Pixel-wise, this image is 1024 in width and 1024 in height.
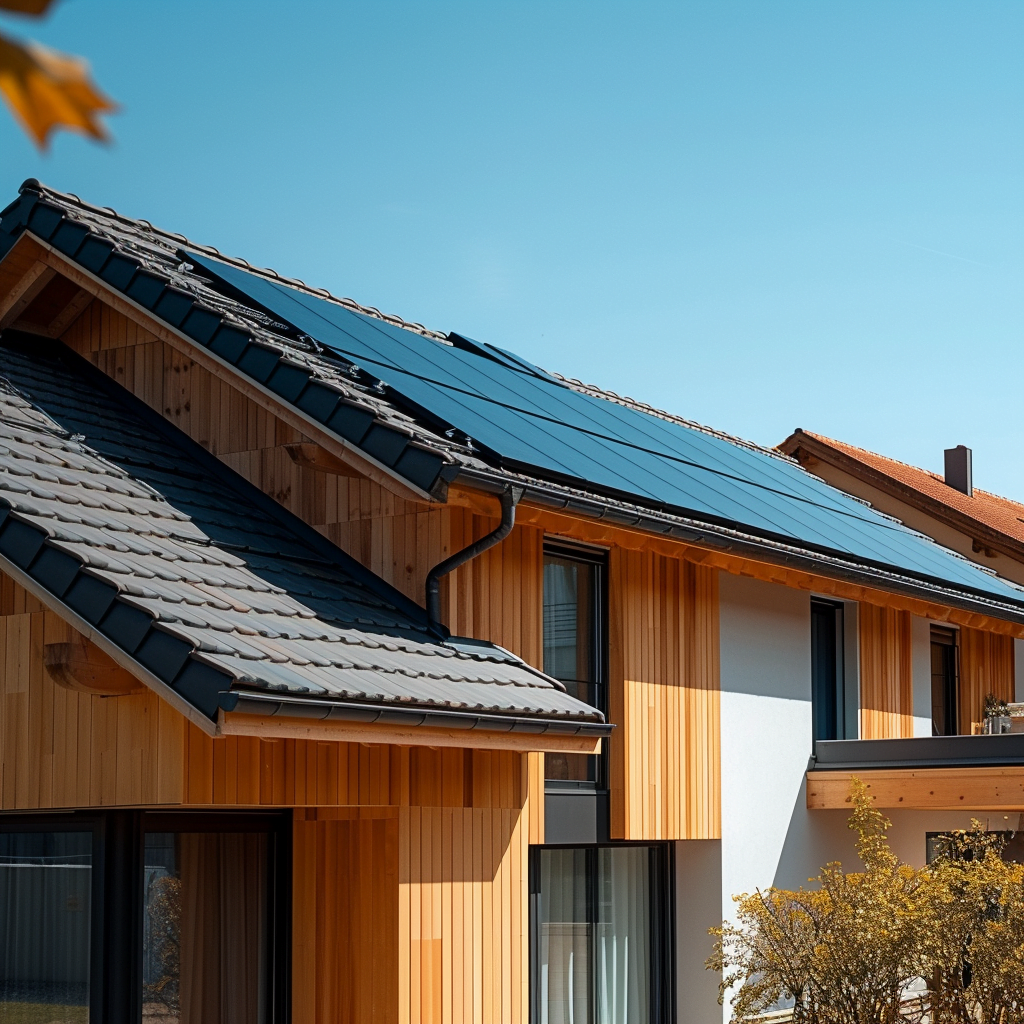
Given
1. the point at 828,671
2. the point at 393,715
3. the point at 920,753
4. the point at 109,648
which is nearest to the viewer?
the point at 109,648

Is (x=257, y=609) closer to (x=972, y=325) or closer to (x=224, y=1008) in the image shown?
(x=224, y=1008)

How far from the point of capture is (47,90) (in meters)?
1.03

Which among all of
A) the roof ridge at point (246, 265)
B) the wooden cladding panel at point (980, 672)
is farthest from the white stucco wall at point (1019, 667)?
the roof ridge at point (246, 265)

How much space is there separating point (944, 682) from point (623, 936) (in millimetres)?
7372

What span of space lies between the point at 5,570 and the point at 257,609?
4.47 ft

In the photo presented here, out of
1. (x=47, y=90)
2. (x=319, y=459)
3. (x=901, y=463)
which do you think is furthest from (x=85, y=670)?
(x=901, y=463)

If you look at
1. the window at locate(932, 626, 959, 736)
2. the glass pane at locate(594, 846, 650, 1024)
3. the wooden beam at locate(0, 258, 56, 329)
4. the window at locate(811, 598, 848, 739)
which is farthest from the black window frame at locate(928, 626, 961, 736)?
the wooden beam at locate(0, 258, 56, 329)

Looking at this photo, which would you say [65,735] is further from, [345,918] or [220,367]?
[220,367]

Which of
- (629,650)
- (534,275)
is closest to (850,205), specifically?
(534,275)

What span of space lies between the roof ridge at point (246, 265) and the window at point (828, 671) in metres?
4.82

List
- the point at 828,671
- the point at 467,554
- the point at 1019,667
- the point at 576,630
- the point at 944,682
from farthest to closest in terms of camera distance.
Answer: the point at 1019,667, the point at 944,682, the point at 828,671, the point at 576,630, the point at 467,554

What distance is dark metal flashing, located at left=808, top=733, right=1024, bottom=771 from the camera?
41.9ft

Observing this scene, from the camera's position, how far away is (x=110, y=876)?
7.71 metres

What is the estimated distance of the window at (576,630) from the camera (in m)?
10.7
